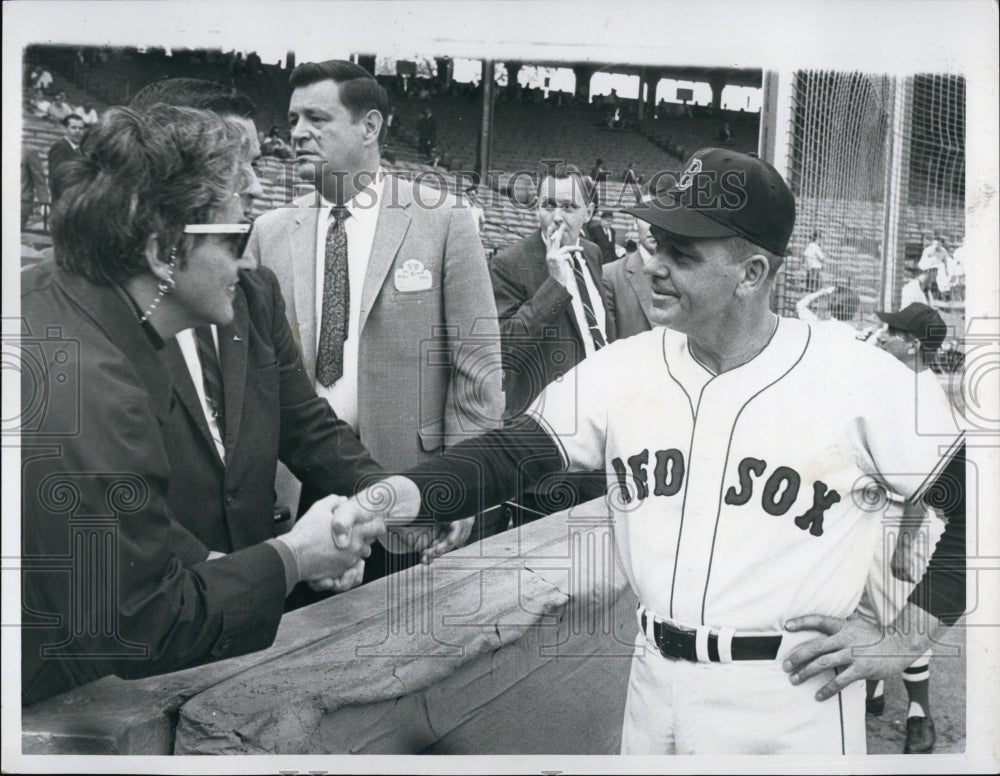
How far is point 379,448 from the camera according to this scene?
3883mm

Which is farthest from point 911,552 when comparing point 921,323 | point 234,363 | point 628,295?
point 234,363

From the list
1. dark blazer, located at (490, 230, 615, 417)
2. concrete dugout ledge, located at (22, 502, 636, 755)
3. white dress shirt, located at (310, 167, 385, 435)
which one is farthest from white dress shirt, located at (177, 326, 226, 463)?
dark blazer, located at (490, 230, 615, 417)

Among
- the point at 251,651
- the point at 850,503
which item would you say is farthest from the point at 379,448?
the point at 850,503

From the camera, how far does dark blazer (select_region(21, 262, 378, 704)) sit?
Answer: 144 inches

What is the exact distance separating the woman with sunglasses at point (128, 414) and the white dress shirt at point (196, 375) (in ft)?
0.13

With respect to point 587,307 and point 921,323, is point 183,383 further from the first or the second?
point 921,323

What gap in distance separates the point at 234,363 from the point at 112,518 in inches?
24.5

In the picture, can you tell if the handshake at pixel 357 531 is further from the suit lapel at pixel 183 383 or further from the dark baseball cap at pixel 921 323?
the dark baseball cap at pixel 921 323

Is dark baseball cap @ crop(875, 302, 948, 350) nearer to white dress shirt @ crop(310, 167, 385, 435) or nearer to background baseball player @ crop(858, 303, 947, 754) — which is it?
background baseball player @ crop(858, 303, 947, 754)

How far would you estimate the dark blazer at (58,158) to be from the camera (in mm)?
3709

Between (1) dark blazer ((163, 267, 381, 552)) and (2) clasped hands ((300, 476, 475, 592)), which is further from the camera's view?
(2) clasped hands ((300, 476, 475, 592))

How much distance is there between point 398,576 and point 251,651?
534 mm

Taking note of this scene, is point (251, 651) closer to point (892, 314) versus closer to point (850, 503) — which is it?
point (850, 503)

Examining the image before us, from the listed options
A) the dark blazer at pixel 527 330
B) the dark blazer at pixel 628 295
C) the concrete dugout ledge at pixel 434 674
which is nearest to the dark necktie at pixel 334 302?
the dark blazer at pixel 527 330
